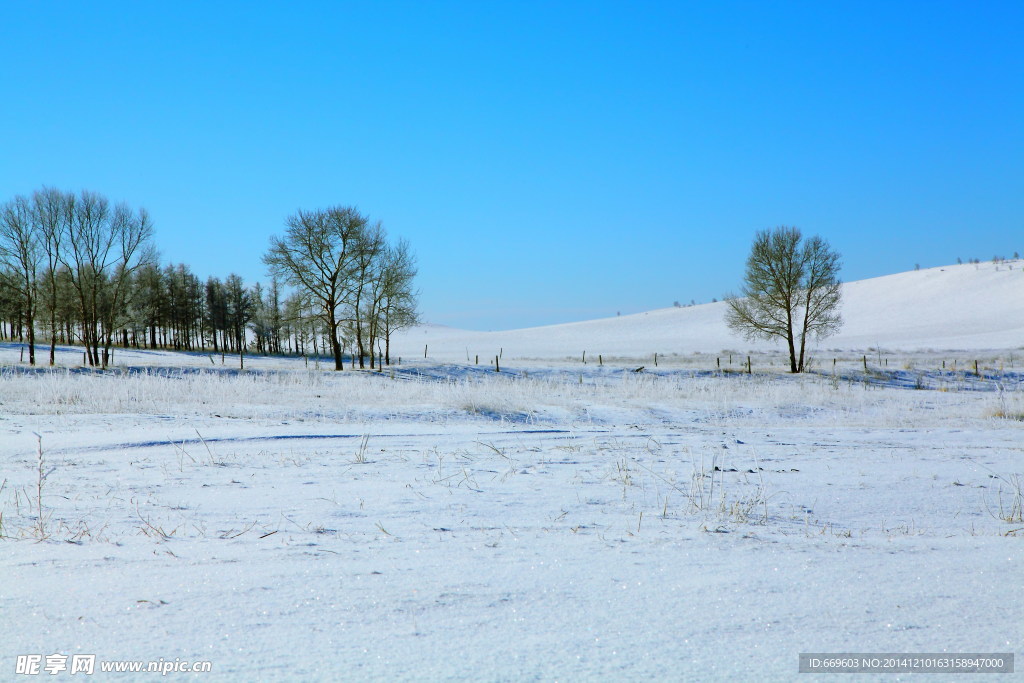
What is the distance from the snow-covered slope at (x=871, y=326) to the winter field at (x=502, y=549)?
51812 millimetres

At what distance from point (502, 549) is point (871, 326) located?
287 feet

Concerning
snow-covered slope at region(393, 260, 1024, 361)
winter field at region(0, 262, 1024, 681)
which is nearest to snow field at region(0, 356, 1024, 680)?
winter field at region(0, 262, 1024, 681)

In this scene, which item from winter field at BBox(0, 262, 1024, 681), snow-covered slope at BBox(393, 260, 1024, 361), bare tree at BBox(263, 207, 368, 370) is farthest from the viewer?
snow-covered slope at BBox(393, 260, 1024, 361)

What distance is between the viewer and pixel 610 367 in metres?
40.3

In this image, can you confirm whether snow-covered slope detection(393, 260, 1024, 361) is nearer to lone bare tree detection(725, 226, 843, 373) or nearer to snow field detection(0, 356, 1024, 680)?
lone bare tree detection(725, 226, 843, 373)

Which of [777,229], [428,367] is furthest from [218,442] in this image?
[777,229]

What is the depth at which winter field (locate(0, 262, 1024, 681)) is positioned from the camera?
8.52ft

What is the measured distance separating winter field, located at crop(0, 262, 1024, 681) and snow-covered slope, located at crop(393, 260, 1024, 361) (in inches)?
2040

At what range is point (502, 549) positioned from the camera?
375 centimetres

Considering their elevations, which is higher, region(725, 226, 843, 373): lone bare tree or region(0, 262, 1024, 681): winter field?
region(725, 226, 843, 373): lone bare tree

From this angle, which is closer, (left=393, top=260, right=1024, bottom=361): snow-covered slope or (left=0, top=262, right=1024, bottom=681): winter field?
(left=0, top=262, right=1024, bottom=681): winter field

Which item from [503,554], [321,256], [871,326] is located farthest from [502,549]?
[871,326]

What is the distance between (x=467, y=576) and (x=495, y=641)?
2.26 ft

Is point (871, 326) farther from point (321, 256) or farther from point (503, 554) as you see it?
point (503, 554)
